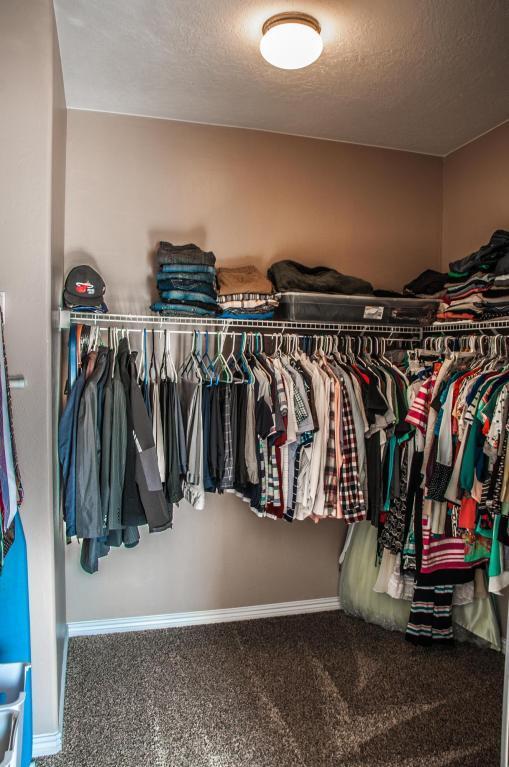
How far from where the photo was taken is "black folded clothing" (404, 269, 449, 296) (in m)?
2.89

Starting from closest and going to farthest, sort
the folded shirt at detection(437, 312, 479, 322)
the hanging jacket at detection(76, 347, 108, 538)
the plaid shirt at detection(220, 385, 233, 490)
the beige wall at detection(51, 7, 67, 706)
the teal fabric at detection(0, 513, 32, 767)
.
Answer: the teal fabric at detection(0, 513, 32, 767) → the beige wall at detection(51, 7, 67, 706) → the hanging jacket at detection(76, 347, 108, 538) → the plaid shirt at detection(220, 385, 233, 490) → the folded shirt at detection(437, 312, 479, 322)

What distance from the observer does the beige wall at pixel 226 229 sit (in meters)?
2.79

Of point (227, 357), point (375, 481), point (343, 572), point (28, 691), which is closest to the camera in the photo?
point (28, 691)

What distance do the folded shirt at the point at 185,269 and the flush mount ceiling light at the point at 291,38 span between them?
36.5 inches

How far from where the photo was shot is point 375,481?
261cm

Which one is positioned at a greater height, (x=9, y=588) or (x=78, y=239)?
(x=78, y=239)

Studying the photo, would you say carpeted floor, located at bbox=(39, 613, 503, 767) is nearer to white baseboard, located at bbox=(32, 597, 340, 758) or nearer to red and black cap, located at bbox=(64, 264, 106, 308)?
white baseboard, located at bbox=(32, 597, 340, 758)

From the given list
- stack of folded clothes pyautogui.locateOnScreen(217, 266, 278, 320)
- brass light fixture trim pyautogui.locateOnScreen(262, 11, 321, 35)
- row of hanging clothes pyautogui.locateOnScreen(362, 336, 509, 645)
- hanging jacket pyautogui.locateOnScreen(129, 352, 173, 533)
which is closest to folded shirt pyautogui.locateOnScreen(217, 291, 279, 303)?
stack of folded clothes pyautogui.locateOnScreen(217, 266, 278, 320)

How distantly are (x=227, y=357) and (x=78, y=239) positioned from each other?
97cm

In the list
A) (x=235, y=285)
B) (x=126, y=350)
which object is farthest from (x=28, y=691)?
(x=235, y=285)

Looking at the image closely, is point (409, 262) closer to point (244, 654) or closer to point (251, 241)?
point (251, 241)

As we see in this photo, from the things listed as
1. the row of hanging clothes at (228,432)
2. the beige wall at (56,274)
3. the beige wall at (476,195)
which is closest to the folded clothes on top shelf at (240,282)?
the row of hanging clothes at (228,432)

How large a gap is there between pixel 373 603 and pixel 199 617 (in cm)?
96

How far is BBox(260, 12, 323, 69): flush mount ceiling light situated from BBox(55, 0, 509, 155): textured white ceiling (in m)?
0.03
